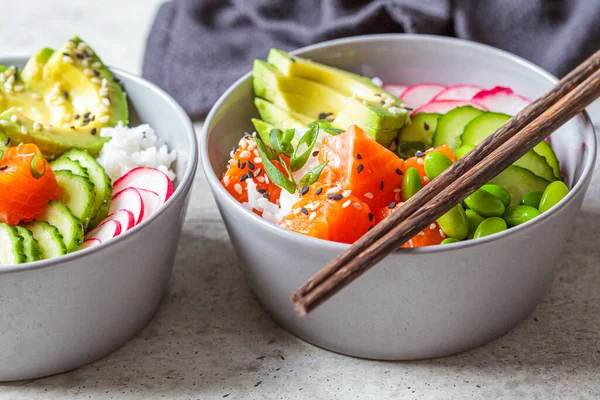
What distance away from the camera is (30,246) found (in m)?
1.58

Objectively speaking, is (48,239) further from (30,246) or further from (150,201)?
(150,201)

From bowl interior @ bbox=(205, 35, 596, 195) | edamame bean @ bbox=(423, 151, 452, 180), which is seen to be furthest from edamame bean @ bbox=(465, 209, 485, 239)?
bowl interior @ bbox=(205, 35, 596, 195)

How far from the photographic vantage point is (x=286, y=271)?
5.16ft

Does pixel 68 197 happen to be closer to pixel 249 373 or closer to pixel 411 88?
pixel 249 373

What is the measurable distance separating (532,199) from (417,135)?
1.15 feet

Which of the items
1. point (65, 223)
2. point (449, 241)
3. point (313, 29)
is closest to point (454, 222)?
point (449, 241)

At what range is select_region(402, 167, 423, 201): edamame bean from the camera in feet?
5.15

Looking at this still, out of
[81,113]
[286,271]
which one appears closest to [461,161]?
[286,271]

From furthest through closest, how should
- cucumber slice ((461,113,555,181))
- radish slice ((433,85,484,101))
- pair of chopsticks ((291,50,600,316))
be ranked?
radish slice ((433,85,484,101)), cucumber slice ((461,113,555,181)), pair of chopsticks ((291,50,600,316))

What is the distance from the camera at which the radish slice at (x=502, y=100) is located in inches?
78.0

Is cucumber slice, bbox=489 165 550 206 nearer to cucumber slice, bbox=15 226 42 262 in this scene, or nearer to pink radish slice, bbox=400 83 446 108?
pink radish slice, bbox=400 83 446 108

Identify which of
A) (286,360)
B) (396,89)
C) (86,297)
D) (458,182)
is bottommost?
(286,360)

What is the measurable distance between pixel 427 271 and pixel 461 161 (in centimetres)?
22

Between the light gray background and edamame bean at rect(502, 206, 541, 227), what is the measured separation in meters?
0.27
